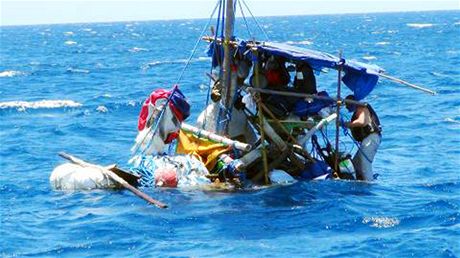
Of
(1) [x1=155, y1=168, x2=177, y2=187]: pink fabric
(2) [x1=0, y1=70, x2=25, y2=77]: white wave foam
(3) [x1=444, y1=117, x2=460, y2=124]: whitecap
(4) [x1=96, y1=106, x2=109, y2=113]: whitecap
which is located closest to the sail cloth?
(1) [x1=155, y1=168, x2=177, y2=187]: pink fabric

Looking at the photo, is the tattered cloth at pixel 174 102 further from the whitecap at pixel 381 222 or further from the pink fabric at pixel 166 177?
the whitecap at pixel 381 222

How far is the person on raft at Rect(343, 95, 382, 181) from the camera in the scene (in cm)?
1912

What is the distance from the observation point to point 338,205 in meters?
17.2

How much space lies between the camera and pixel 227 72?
19.0 metres

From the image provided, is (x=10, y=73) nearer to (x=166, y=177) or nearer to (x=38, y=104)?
(x=38, y=104)

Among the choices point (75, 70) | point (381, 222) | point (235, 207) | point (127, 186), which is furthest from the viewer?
→ point (75, 70)

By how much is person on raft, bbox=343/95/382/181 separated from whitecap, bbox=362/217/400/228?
3.14 meters

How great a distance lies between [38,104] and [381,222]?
2602 centimetres

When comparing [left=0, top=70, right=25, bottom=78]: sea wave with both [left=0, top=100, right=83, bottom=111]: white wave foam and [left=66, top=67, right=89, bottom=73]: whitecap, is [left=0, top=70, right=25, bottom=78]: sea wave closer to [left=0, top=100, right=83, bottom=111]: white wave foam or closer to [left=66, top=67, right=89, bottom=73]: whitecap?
[left=66, top=67, right=89, bottom=73]: whitecap

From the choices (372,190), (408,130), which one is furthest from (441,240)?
(408,130)

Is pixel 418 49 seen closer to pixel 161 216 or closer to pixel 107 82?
pixel 107 82

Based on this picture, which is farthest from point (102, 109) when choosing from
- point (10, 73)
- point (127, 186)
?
point (10, 73)

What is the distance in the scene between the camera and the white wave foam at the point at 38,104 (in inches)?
1517

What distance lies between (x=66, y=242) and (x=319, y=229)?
4.33m
